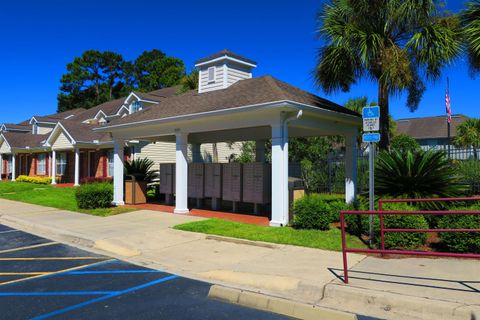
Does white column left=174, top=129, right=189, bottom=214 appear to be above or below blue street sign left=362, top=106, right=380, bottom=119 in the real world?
below

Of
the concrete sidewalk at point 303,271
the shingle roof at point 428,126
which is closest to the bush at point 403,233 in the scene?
the concrete sidewalk at point 303,271

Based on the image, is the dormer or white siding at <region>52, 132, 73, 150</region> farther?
white siding at <region>52, 132, 73, 150</region>

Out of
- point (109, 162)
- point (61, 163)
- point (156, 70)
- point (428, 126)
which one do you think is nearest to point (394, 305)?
point (109, 162)

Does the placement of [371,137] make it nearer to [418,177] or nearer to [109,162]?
[418,177]

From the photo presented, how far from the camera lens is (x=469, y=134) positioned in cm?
2819

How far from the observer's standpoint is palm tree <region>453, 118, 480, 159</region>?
27.8 m

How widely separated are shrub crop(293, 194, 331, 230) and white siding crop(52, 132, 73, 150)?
2144cm

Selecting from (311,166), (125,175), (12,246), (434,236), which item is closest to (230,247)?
(434,236)

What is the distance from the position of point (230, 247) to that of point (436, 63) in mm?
7580

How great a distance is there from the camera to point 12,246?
9.55 meters

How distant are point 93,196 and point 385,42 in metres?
11.5

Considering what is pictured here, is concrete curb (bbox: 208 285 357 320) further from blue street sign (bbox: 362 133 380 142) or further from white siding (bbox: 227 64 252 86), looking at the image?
white siding (bbox: 227 64 252 86)

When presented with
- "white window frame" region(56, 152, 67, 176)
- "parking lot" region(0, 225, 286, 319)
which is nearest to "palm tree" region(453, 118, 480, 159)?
"parking lot" region(0, 225, 286, 319)

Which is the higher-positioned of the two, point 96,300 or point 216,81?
point 216,81
